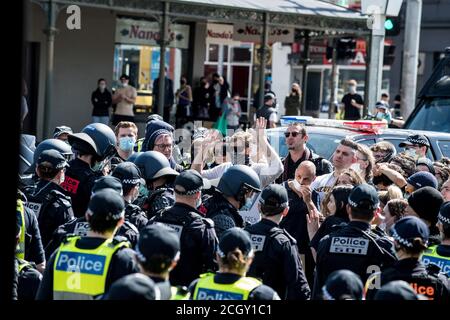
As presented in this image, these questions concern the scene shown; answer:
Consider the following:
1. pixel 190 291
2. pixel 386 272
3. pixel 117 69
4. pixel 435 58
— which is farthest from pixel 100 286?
pixel 435 58

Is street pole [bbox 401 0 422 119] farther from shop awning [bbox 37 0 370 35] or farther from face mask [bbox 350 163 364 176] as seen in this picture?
face mask [bbox 350 163 364 176]

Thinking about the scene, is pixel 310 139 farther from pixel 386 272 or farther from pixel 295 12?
pixel 295 12

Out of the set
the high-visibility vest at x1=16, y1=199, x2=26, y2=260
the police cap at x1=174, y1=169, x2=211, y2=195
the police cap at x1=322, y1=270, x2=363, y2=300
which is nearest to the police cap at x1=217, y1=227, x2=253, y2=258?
the police cap at x1=322, y1=270, x2=363, y2=300

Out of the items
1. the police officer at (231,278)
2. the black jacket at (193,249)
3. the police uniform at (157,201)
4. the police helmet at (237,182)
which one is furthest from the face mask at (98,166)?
the police officer at (231,278)

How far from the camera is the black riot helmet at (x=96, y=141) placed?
28.0ft

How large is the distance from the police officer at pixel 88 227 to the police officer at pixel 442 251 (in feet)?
6.56

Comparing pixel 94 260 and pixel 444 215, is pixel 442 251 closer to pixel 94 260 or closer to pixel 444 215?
pixel 444 215

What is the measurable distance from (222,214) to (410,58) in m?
15.5

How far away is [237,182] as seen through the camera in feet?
23.4

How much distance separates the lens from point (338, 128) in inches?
461

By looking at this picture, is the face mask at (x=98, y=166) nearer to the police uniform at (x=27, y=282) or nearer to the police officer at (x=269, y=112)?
the police uniform at (x=27, y=282)

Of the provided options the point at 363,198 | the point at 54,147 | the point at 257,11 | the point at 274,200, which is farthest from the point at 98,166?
the point at 257,11

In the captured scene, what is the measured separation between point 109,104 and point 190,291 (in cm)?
1837

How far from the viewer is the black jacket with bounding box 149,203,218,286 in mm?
6375
